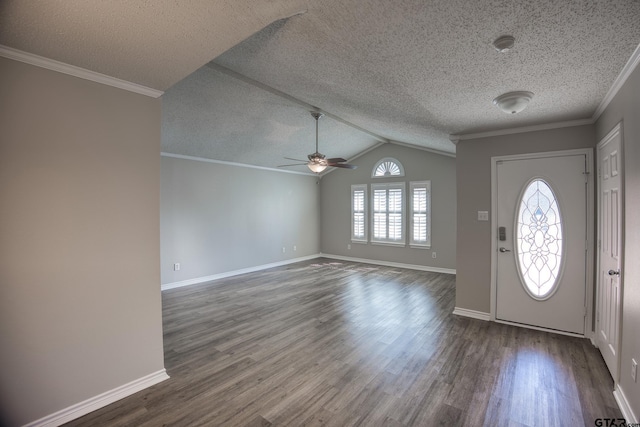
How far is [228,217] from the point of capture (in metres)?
6.57

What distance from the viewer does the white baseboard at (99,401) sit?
6.63 ft

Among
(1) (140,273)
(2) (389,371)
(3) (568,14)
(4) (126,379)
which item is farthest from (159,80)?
(2) (389,371)

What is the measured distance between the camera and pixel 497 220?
3.82 metres

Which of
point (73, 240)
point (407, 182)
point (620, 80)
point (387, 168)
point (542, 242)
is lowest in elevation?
point (542, 242)

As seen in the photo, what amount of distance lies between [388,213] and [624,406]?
577cm

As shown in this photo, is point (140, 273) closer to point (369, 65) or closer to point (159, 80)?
point (159, 80)

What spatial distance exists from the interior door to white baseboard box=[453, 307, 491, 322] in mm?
149

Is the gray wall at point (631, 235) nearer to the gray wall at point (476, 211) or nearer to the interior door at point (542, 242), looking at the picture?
the interior door at point (542, 242)

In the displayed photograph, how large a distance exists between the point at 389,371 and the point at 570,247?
8.47ft

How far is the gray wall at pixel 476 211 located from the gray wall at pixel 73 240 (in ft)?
12.2

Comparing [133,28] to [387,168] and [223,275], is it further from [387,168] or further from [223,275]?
[387,168]

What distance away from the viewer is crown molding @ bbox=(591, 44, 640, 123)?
186 cm

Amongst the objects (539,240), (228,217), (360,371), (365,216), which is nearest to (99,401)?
(360,371)

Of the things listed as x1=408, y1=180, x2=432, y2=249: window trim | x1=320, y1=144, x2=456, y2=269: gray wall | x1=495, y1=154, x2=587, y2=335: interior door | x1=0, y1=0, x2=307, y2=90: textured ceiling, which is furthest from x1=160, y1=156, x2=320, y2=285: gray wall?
x1=495, y1=154, x2=587, y2=335: interior door
